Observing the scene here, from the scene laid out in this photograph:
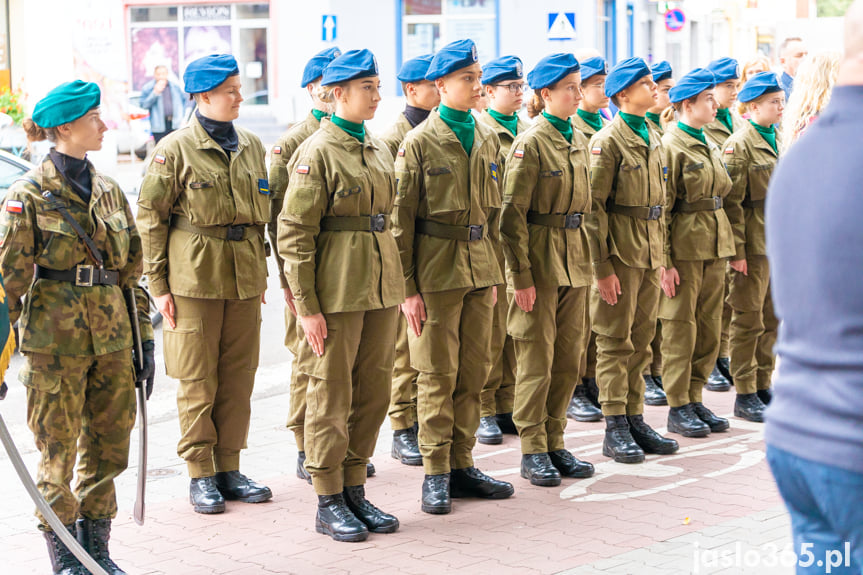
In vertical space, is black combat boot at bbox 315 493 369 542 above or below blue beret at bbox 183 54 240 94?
below

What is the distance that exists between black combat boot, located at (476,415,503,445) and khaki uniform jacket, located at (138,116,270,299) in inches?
81.7

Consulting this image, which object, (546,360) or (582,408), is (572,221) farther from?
(582,408)

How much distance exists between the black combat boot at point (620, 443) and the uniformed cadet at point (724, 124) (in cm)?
169

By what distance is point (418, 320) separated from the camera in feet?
20.1

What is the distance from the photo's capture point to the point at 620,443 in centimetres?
714

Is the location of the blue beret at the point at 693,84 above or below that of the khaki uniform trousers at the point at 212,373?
above

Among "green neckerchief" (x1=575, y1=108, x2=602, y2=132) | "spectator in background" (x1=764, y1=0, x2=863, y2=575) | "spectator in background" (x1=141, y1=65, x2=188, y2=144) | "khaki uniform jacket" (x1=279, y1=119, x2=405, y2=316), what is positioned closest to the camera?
"spectator in background" (x1=764, y1=0, x2=863, y2=575)

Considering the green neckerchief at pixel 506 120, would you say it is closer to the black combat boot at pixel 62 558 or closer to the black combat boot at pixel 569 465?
the black combat boot at pixel 569 465

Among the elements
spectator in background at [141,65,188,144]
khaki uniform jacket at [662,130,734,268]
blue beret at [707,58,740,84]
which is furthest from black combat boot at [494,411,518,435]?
spectator in background at [141,65,188,144]

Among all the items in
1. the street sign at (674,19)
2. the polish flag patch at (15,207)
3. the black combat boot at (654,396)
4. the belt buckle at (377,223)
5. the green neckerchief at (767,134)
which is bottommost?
the black combat boot at (654,396)

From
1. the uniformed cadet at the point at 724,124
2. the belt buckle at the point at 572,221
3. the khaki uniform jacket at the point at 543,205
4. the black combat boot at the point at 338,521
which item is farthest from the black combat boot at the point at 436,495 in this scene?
the uniformed cadet at the point at 724,124

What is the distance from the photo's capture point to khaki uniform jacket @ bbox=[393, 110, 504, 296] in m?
6.06

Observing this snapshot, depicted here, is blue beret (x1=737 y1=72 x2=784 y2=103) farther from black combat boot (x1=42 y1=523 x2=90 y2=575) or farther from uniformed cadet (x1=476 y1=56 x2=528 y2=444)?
black combat boot (x1=42 y1=523 x2=90 y2=575)

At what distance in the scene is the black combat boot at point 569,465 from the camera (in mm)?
6758
